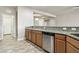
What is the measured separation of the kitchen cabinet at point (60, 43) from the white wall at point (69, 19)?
7.10 m

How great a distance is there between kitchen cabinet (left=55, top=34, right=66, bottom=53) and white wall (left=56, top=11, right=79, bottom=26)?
710 cm

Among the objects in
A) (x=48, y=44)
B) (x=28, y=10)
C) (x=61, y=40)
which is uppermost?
(x=28, y=10)

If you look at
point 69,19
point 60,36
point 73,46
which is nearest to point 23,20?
point 69,19

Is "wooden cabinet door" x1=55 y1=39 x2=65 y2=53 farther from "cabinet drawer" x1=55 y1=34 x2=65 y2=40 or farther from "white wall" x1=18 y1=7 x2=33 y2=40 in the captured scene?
"white wall" x1=18 y1=7 x2=33 y2=40

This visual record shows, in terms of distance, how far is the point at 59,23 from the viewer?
1295 cm

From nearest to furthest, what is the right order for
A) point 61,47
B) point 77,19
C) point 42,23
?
point 61,47, point 77,19, point 42,23

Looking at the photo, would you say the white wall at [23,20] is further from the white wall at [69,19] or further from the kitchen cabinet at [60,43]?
the kitchen cabinet at [60,43]

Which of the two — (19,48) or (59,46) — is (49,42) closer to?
(59,46)

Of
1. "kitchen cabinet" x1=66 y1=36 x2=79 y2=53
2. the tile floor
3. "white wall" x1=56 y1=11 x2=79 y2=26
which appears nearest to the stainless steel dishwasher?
the tile floor

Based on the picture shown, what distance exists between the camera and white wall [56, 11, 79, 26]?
34.8 feet
